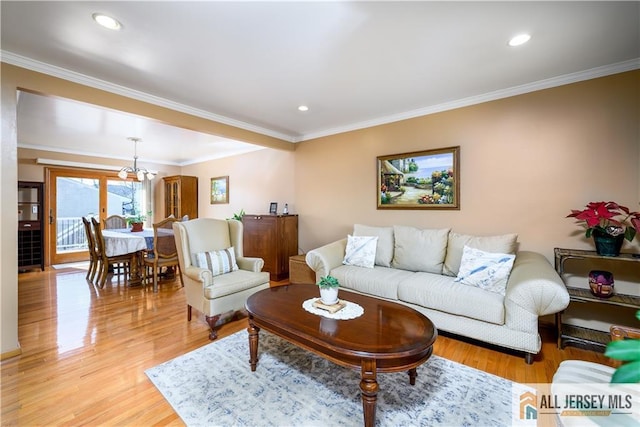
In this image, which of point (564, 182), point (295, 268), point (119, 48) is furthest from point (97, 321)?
point (564, 182)

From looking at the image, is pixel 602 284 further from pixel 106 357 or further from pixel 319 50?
pixel 106 357

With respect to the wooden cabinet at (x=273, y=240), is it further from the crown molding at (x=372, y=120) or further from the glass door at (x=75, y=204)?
the glass door at (x=75, y=204)

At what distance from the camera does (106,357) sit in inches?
88.0

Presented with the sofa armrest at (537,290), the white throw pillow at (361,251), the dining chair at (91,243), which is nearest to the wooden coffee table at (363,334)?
the sofa armrest at (537,290)

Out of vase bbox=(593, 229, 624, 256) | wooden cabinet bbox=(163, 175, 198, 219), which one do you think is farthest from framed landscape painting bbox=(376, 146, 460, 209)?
wooden cabinet bbox=(163, 175, 198, 219)

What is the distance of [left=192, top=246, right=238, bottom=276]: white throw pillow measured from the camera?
294cm

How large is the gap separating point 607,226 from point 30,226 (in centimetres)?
862

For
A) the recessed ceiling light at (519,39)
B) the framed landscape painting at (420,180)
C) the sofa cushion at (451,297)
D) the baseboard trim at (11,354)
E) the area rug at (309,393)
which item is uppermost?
the recessed ceiling light at (519,39)

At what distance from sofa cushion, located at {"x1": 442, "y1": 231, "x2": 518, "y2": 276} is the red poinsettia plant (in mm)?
529

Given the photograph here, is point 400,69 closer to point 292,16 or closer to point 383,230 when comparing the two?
point 292,16

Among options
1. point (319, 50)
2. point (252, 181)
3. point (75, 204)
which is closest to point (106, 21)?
point (319, 50)

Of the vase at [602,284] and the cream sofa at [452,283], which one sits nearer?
the cream sofa at [452,283]

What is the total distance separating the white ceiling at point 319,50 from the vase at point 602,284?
5.98 feet

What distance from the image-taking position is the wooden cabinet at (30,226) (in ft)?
16.9
